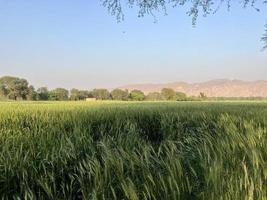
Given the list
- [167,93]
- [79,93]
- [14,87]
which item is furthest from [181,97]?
[14,87]

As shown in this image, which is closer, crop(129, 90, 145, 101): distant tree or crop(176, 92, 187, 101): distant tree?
crop(176, 92, 187, 101): distant tree

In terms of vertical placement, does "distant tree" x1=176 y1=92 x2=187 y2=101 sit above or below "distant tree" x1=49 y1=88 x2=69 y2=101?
below

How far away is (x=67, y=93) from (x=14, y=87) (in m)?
18.6

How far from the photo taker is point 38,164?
186 inches

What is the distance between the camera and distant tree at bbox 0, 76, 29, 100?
328ft

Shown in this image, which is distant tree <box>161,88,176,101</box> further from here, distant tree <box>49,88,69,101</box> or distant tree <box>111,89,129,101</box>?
distant tree <box>49,88,69,101</box>

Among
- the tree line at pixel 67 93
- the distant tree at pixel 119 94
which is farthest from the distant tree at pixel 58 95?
the distant tree at pixel 119 94

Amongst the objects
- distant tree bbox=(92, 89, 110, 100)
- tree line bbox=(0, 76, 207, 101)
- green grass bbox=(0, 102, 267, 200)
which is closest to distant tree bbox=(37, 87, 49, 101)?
tree line bbox=(0, 76, 207, 101)

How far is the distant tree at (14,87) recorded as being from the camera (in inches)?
3937

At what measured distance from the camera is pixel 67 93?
94.9 metres

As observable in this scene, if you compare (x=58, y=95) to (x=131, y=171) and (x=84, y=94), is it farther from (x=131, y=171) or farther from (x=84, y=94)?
(x=131, y=171)

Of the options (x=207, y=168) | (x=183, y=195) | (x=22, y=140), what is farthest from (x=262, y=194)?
(x=22, y=140)

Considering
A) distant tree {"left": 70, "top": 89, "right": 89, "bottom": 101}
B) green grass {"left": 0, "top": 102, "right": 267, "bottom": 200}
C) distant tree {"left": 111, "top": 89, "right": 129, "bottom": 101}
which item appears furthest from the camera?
distant tree {"left": 111, "top": 89, "right": 129, "bottom": 101}

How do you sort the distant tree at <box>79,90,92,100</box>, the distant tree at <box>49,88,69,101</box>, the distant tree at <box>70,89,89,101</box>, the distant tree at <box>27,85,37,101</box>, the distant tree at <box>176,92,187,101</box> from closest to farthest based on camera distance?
the distant tree at <box>176,92,187,101</box> → the distant tree at <box>27,85,37,101</box> → the distant tree at <box>49,88,69,101</box> → the distant tree at <box>70,89,89,101</box> → the distant tree at <box>79,90,92,100</box>
